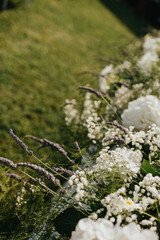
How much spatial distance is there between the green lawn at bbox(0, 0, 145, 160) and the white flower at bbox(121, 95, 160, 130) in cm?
50

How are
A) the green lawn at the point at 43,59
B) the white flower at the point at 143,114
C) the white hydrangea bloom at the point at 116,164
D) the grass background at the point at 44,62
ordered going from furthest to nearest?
the green lawn at the point at 43,59, the grass background at the point at 44,62, the white flower at the point at 143,114, the white hydrangea bloom at the point at 116,164

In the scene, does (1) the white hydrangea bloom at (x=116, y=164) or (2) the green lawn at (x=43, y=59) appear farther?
(2) the green lawn at (x=43, y=59)

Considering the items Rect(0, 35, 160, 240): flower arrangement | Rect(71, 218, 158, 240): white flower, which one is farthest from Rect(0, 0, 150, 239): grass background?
Rect(71, 218, 158, 240): white flower

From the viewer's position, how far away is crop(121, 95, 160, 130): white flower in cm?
115

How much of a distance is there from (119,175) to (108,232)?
268mm

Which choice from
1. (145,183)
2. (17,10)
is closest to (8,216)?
(145,183)

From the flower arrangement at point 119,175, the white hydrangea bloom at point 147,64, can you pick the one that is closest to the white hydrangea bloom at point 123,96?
the flower arrangement at point 119,175

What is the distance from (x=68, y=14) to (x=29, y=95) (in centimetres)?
361

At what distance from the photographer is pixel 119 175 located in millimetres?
875

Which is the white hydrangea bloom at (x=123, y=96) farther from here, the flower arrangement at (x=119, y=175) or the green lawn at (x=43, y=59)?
the green lawn at (x=43, y=59)

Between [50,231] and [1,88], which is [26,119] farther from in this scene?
[50,231]

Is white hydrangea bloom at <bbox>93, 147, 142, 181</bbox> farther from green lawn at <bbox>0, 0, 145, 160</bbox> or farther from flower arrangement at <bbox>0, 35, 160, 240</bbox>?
green lawn at <bbox>0, 0, 145, 160</bbox>

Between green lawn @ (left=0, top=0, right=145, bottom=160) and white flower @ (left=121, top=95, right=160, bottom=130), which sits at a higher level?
white flower @ (left=121, top=95, right=160, bottom=130)

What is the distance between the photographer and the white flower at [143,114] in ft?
3.78
